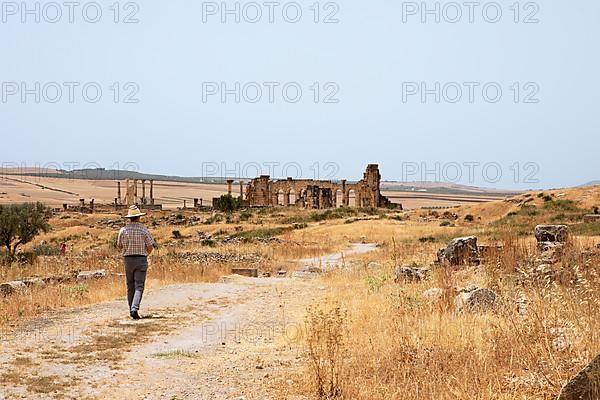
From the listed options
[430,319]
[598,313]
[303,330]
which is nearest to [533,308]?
[598,313]

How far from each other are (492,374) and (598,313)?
1268mm

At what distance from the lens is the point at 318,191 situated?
68625 mm

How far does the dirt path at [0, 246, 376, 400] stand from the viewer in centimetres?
570

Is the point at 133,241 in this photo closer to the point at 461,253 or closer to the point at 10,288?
the point at 10,288

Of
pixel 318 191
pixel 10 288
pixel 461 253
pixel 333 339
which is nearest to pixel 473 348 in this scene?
pixel 333 339

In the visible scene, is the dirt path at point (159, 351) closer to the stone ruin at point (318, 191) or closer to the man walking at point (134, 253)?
the man walking at point (134, 253)

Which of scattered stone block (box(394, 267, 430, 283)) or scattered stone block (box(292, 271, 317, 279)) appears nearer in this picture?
scattered stone block (box(394, 267, 430, 283))

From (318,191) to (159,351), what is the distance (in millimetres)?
61558

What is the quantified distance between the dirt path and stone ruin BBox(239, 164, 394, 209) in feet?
181

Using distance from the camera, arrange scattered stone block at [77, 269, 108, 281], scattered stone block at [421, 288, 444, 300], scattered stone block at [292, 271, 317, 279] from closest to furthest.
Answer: scattered stone block at [421, 288, 444, 300] < scattered stone block at [77, 269, 108, 281] < scattered stone block at [292, 271, 317, 279]

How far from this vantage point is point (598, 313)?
552 centimetres

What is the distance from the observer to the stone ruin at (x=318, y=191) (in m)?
65.9

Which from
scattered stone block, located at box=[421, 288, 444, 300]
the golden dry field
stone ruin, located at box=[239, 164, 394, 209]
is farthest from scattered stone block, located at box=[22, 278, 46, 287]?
stone ruin, located at box=[239, 164, 394, 209]

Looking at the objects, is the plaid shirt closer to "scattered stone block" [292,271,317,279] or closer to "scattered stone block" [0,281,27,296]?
"scattered stone block" [0,281,27,296]
